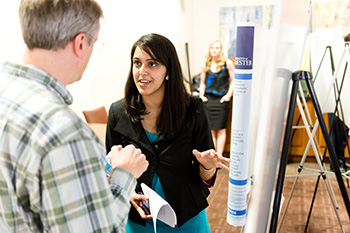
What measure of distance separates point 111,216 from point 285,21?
59cm

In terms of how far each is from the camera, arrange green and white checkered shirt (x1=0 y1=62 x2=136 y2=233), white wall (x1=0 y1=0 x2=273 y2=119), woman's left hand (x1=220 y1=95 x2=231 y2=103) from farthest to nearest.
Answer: white wall (x1=0 y1=0 x2=273 y2=119), woman's left hand (x1=220 y1=95 x2=231 y2=103), green and white checkered shirt (x1=0 y1=62 x2=136 y2=233)

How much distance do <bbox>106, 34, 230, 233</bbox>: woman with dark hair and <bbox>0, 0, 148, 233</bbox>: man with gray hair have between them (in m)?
0.65

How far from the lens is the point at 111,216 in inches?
30.7

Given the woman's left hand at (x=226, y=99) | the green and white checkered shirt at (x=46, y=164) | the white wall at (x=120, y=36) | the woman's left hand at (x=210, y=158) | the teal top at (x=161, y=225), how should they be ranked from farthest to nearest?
the white wall at (x=120, y=36), the woman's left hand at (x=226, y=99), the teal top at (x=161, y=225), the woman's left hand at (x=210, y=158), the green and white checkered shirt at (x=46, y=164)

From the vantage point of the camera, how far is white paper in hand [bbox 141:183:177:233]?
4.07 ft

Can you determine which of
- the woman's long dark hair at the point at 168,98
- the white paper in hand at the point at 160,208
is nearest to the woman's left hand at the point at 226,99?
the woman's long dark hair at the point at 168,98

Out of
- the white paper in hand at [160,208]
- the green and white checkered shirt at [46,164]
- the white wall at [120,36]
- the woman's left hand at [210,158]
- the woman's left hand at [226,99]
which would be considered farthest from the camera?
the white wall at [120,36]

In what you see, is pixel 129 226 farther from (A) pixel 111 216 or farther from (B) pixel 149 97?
(A) pixel 111 216

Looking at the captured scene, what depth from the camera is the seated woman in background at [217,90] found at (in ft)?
15.8

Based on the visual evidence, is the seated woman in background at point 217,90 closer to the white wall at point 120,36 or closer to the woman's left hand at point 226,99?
the woman's left hand at point 226,99

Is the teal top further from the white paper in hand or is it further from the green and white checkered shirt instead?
the green and white checkered shirt

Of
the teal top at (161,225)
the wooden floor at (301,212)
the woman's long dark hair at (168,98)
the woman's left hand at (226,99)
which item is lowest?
the wooden floor at (301,212)


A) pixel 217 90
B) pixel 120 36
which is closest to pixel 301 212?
pixel 217 90

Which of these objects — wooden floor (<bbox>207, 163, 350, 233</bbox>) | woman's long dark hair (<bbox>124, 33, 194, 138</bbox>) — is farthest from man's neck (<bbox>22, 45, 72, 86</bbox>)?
wooden floor (<bbox>207, 163, 350, 233</bbox>)
